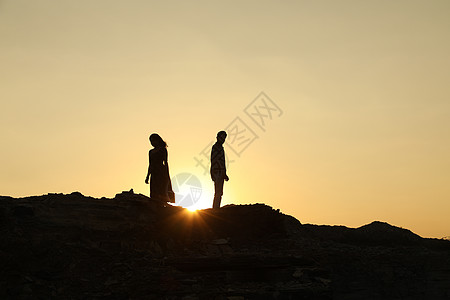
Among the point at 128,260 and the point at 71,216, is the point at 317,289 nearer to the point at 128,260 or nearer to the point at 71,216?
the point at 128,260

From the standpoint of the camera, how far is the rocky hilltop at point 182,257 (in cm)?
1030

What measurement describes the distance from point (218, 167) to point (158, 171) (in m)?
1.75

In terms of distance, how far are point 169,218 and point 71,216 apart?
8.05 ft

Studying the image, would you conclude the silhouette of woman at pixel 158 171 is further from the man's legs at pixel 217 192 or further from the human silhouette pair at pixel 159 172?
the man's legs at pixel 217 192

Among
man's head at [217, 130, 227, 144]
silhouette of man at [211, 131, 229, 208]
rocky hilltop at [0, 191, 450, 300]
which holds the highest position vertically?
man's head at [217, 130, 227, 144]

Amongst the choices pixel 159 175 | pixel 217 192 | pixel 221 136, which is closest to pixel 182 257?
pixel 159 175

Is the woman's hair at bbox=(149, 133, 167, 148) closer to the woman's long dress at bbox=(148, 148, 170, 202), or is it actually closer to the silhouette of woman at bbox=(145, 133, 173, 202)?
the silhouette of woman at bbox=(145, 133, 173, 202)

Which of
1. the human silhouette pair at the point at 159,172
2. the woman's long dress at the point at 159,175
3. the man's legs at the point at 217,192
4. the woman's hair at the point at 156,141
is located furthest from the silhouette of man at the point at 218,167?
the woman's hair at the point at 156,141

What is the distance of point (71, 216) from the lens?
39.4 feet

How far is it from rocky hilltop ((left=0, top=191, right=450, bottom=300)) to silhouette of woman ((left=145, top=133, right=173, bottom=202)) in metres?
0.46

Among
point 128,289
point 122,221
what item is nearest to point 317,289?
point 128,289

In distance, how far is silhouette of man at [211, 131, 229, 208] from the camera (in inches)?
556

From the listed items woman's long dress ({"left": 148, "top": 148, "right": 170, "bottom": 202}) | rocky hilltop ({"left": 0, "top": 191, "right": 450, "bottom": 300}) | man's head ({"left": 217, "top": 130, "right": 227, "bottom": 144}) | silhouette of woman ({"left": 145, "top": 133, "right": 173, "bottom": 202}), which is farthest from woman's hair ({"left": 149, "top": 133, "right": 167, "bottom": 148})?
man's head ({"left": 217, "top": 130, "right": 227, "bottom": 144})

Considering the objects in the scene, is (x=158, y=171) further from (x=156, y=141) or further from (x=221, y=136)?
(x=221, y=136)
